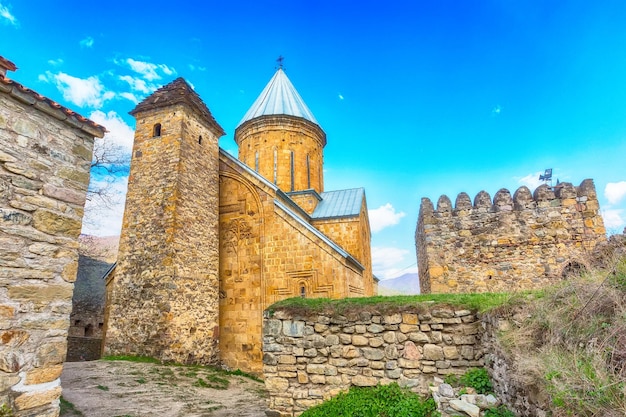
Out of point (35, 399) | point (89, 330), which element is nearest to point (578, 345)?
point (35, 399)

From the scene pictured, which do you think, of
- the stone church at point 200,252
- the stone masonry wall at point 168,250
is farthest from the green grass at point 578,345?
the stone masonry wall at point 168,250

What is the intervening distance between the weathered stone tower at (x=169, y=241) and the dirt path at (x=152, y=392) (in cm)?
85

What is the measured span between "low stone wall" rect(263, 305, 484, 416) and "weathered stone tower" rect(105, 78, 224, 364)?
4969 mm

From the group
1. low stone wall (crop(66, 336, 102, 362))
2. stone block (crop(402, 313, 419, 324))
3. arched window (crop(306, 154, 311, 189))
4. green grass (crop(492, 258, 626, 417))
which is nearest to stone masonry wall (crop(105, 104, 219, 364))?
low stone wall (crop(66, 336, 102, 362))

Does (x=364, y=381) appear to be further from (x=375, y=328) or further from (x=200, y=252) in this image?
(x=200, y=252)

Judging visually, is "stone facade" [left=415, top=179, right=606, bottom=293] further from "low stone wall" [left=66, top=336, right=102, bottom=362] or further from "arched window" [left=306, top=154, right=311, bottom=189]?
"low stone wall" [left=66, top=336, right=102, bottom=362]

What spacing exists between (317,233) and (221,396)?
471 centimetres

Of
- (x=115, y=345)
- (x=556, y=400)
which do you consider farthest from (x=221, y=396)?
(x=556, y=400)

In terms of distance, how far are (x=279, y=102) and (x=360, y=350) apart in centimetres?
1438

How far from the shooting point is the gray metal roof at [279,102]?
54.5 feet

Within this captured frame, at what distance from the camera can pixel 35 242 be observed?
3779mm

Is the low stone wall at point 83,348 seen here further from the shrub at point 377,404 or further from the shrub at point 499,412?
the shrub at point 499,412

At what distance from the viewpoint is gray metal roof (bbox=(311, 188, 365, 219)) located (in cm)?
1453

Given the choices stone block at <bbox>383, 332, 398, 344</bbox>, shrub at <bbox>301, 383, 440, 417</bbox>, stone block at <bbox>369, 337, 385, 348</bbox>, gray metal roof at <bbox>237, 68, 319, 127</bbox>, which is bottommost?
shrub at <bbox>301, 383, 440, 417</bbox>
